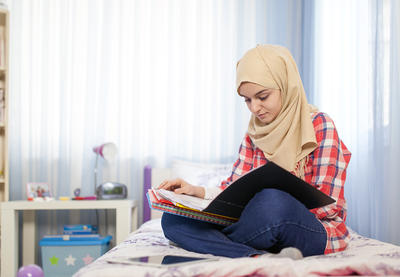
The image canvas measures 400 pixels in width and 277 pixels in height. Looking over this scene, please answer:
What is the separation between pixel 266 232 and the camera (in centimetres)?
112

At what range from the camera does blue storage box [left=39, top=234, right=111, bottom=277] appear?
2.50 m

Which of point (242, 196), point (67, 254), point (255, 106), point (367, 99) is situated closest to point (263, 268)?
point (242, 196)

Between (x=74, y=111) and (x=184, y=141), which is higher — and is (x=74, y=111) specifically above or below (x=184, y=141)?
above

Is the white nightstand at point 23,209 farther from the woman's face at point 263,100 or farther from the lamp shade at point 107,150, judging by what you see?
the woman's face at point 263,100

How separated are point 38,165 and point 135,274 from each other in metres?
2.12

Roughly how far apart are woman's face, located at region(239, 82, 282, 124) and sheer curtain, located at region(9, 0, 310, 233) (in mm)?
1409

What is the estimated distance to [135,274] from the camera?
3.18ft

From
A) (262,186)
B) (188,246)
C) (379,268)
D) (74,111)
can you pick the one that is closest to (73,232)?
(74,111)

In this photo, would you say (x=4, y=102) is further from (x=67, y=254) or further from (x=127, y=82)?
(x=67, y=254)

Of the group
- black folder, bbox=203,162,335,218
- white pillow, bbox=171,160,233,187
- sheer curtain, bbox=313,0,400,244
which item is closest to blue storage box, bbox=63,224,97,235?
white pillow, bbox=171,160,233,187

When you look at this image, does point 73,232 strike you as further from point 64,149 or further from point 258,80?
point 258,80

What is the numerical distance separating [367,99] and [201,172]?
1009 millimetres

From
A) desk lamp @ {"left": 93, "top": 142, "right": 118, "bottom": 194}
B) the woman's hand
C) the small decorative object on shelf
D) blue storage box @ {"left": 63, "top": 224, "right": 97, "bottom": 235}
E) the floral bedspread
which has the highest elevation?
desk lamp @ {"left": 93, "top": 142, "right": 118, "bottom": 194}

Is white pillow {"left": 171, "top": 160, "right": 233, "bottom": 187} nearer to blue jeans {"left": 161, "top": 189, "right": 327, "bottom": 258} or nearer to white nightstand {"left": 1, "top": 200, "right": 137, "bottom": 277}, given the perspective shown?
white nightstand {"left": 1, "top": 200, "right": 137, "bottom": 277}
